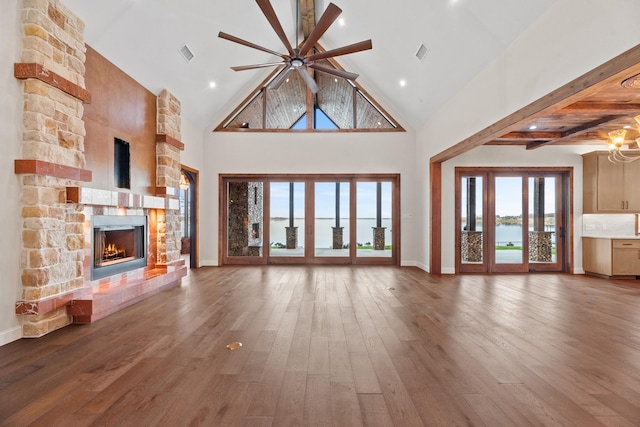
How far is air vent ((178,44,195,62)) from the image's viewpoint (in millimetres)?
5526

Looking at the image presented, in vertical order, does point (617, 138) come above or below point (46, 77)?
below

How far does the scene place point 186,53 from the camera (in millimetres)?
5668

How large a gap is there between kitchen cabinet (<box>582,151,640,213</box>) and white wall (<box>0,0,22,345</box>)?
9.26 metres

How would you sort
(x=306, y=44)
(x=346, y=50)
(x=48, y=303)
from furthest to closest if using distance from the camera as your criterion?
(x=346, y=50) < (x=306, y=44) < (x=48, y=303)

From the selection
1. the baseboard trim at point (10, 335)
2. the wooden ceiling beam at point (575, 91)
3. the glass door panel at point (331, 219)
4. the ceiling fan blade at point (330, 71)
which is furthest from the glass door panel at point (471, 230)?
the baseboard trim at point (10, 335)

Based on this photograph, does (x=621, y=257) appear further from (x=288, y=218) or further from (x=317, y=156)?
(x=288, y=218)

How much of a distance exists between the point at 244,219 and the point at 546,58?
6511 millimetres

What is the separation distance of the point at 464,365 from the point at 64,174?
4176 millimetres

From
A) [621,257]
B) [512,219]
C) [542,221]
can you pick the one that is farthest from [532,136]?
[621,257]

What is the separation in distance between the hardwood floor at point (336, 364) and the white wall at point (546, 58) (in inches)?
96.4

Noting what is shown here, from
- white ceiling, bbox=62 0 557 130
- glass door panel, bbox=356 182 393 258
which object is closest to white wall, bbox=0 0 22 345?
white ceiling, bbox=62 0 557 130

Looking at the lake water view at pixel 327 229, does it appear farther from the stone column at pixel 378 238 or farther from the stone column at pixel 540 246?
the stone column at pixel 540 246

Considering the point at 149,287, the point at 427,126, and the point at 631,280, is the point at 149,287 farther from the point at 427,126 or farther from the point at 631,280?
the point at 631,280

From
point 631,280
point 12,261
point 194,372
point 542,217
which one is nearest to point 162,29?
point 12,261
